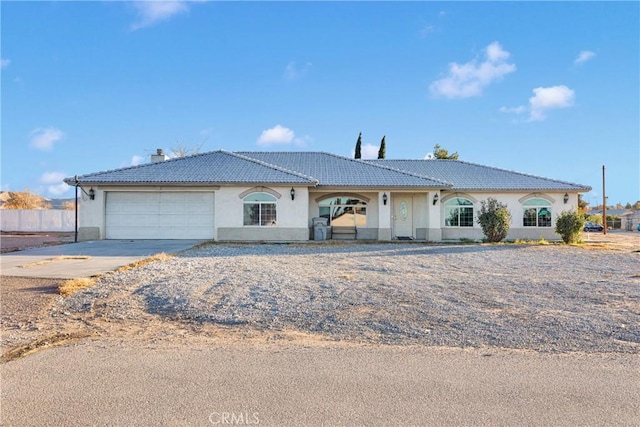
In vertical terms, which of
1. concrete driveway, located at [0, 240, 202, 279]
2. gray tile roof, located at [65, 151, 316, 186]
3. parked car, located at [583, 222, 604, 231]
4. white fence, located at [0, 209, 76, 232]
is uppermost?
gray tile roof, located at [65, 151, 316, 186]

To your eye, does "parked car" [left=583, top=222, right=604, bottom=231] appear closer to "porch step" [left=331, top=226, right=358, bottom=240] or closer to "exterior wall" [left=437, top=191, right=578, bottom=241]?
"exterior wall" [left=437, top=191, right=578, bottom=241]

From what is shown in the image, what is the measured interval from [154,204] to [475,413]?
65.6 feet

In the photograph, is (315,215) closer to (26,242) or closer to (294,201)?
(294,201)

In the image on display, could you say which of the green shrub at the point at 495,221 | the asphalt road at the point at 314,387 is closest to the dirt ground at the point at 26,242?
the asphalt road at the point at 314,387

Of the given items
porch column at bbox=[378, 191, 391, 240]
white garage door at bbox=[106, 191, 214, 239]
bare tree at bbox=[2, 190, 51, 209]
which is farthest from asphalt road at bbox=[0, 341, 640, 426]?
bare tree at bbox=[2, 190, 51, 209]

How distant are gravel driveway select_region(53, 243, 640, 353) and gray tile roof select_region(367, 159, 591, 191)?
10488 millimetres

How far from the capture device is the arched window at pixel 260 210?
20.5m

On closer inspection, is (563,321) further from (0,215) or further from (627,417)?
(0,215)

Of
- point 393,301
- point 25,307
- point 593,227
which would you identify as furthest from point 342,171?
point 593,227

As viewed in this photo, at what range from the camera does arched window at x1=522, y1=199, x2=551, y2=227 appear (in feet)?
74.7

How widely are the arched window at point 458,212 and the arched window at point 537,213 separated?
9.92ft

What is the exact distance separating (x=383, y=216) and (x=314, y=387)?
59.0 feet

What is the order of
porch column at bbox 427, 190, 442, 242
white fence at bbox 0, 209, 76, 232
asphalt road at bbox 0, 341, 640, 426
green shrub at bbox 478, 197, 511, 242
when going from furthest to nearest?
white fence at bbox 0, 209, 76, 232
porch column at bbox 427, 190, 442, 242
green shrub at bbox 478, 197, 511, 242
asphalt road at bbox 0, 341, 640, 426

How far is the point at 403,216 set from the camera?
23.1 m
